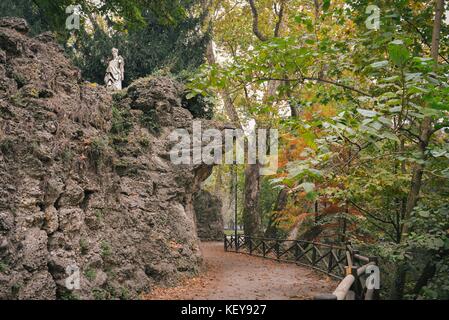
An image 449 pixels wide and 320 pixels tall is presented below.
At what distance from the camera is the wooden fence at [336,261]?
5316 millimetres

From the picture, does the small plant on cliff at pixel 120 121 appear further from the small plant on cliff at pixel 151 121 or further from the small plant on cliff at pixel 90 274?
the small plant on cliff at pixel 90 274

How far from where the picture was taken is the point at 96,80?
16.2 m

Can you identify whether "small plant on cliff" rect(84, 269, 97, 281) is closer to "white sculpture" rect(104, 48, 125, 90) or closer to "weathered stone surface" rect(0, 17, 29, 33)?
"weathered stone surface" rect(0, 17, 29, 33)

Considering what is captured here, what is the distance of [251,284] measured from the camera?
11.8 meters

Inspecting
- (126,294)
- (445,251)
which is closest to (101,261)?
(126,294)

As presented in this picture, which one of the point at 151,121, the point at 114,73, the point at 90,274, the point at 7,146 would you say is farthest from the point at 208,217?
the point at 7,146

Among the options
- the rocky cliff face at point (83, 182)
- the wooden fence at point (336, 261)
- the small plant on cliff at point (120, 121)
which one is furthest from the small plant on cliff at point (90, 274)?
the wooden fence at point (336, 261)

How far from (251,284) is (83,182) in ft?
20.6

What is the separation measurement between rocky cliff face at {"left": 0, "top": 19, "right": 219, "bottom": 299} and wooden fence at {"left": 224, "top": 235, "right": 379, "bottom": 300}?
474cm

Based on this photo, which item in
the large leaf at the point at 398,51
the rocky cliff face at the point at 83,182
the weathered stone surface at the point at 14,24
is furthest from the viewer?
the weathered stone surface at the point at 14,24

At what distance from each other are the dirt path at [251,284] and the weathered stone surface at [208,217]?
1154 centimetres

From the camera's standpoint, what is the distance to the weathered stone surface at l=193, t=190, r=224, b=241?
27.9 m

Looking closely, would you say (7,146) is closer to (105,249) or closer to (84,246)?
(84,246)
